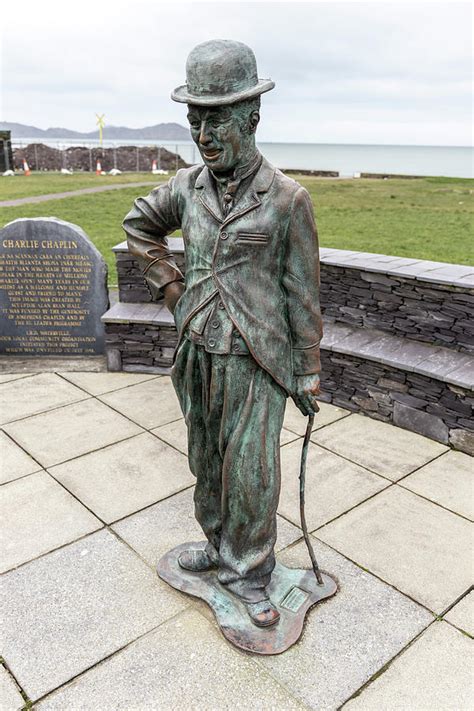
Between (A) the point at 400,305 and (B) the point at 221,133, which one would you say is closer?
(B) the point at 221,133

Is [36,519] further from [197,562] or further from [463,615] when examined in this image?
[463,615]

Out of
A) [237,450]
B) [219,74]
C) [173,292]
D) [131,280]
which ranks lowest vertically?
[237,450]

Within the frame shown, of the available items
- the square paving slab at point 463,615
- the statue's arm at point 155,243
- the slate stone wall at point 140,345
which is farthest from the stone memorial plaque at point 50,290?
the square paving slab at point 463,615

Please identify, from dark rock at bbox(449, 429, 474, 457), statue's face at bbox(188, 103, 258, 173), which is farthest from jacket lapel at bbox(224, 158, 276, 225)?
dark rock at bbox(449, 429, 474, 457)

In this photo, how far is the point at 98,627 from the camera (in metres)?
2.96

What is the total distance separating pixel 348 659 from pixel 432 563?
959 millimetres

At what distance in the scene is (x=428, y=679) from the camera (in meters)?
2.72

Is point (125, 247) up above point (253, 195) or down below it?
below

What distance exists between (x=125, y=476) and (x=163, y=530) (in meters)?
0.73

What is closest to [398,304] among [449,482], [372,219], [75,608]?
[449,482]

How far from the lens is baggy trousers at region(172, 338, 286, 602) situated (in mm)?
2602

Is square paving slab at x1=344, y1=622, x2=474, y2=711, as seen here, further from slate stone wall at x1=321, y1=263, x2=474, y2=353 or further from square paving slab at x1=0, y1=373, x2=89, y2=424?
square paving slab at x1=0, y1=373, x2=89, y2=424

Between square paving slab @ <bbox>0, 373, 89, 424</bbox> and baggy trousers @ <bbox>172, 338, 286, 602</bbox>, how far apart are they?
2887 mm

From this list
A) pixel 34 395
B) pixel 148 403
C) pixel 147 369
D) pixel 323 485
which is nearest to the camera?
pixel 323 485
